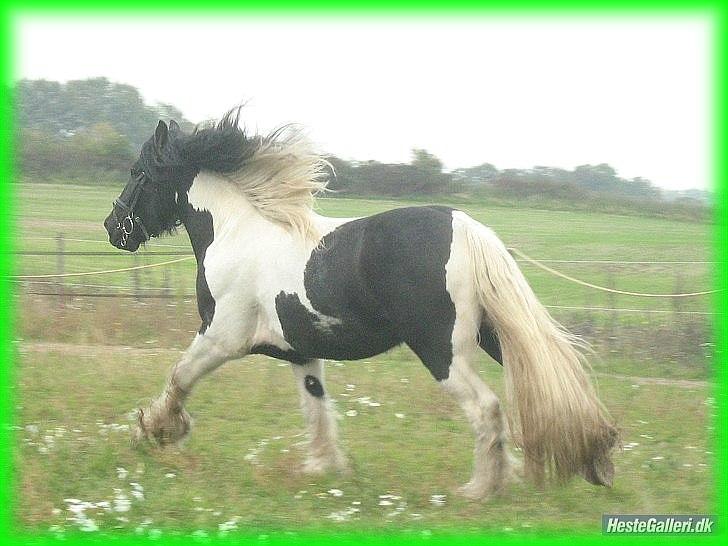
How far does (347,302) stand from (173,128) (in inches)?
83.2

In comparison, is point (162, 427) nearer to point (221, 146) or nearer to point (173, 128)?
point (221, 146)

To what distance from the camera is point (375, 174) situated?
1145 centimetres

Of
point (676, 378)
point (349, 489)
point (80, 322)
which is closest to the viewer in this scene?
point (349, 489)

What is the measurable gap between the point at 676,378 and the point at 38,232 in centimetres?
1195

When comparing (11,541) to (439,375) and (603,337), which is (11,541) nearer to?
(439,375)

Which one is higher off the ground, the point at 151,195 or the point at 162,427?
the point at 151,195

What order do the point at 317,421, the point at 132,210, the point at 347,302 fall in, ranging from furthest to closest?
the point at 132,210 < the point at 317,421 < the point at 347,302

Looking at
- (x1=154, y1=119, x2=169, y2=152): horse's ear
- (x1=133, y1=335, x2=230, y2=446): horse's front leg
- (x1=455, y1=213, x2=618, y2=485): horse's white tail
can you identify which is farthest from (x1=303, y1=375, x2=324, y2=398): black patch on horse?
(x1=154, y1=119, x2=169, y2=152): horse's ear

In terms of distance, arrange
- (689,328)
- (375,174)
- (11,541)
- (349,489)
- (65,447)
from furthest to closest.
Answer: (375,174) → (689,328) → (65,447) → (349,489) → (11,541)

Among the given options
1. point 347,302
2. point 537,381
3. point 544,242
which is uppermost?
point 544,242

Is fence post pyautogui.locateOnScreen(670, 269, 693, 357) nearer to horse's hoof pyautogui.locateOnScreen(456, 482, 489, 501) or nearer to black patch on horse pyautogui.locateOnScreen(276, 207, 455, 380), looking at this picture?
horse's hoof pyautogui.locateOnScreen(456, 482, 489, 501)

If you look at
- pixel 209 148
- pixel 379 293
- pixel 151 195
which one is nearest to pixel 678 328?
pixel 379 293

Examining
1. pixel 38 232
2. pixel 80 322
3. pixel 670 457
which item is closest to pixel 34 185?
pixel 38 232

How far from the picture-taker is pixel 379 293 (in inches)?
188
